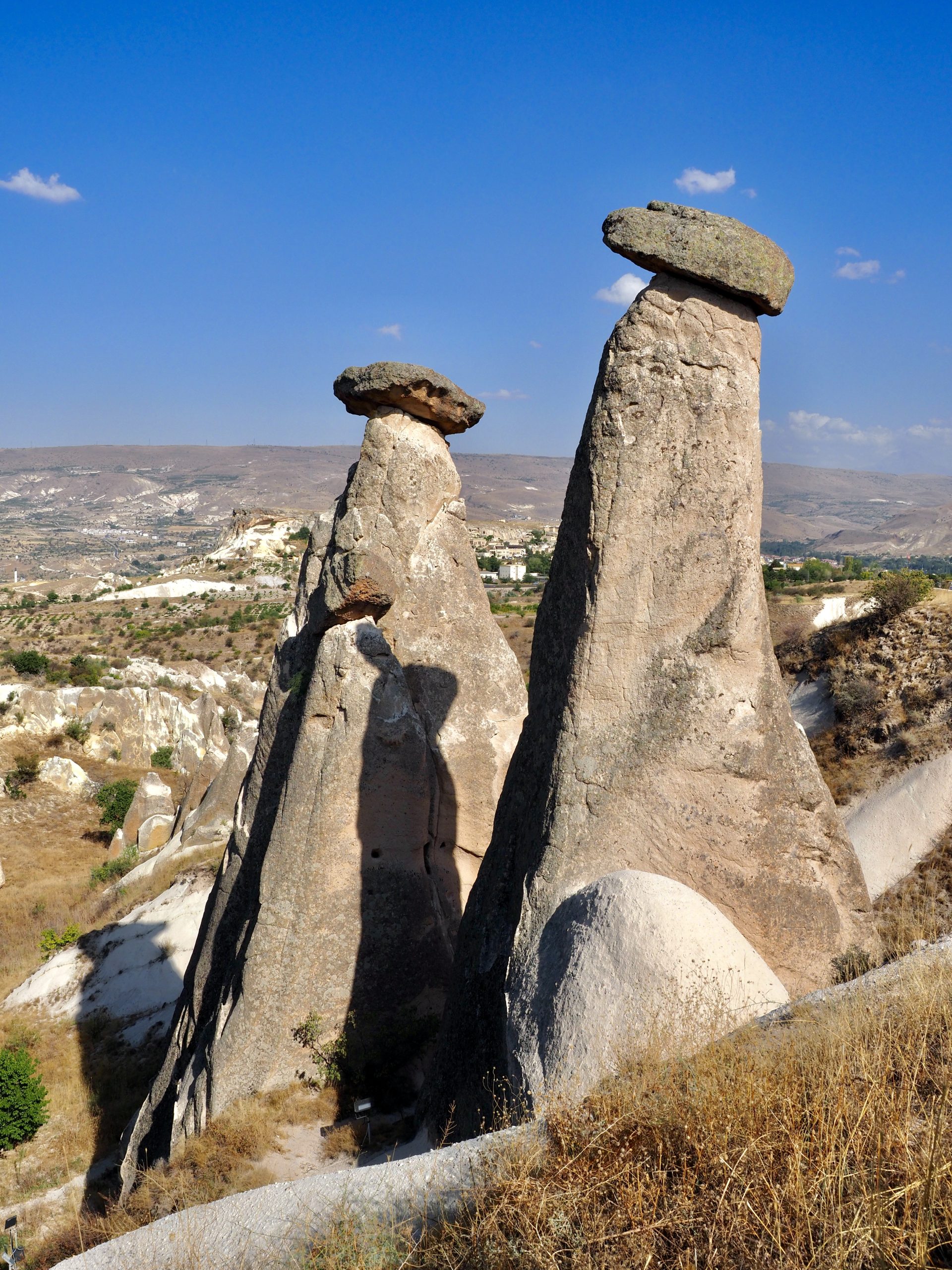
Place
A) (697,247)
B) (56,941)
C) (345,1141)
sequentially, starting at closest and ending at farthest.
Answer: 1. (697,247)
2. (345,1141)
3. (56,941)

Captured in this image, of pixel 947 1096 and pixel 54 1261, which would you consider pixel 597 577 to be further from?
pixel 54 1261

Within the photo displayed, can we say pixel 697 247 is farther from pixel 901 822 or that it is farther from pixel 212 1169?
pixel 901 822

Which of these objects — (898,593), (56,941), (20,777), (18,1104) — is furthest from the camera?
(20,777)

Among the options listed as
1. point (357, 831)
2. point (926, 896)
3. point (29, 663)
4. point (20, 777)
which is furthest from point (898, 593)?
point (29, 663)

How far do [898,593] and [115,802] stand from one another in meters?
18.6

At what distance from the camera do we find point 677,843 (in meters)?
4.34

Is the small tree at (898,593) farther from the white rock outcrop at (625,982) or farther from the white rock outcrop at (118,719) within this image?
the white rock outcrop at (118,719)

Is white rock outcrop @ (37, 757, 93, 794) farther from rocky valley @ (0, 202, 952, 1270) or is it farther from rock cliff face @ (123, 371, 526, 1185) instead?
rock cliff face @ (123, 371, 526, 1185)

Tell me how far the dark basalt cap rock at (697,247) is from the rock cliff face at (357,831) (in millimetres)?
3166

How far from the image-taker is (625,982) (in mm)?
3588

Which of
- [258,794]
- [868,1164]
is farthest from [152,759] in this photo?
[868,1164]

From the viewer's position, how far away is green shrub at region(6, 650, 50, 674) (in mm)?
34062

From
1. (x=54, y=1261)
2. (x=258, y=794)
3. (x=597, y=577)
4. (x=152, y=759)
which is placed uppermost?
(x=597, y=577)

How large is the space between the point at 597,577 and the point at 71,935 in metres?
12.1
